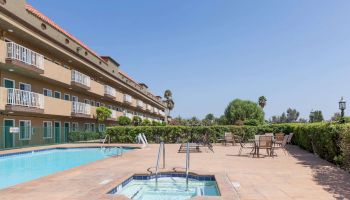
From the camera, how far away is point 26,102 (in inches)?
877

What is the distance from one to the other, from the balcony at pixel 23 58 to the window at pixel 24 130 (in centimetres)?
431

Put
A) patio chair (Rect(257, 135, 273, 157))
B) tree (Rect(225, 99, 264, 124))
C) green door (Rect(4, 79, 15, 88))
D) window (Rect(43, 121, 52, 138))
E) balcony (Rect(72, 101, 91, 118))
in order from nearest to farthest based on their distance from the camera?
patio chair (Rect(257, 135, 273, 157)) → green door (Rect(4, 79, 15, 88)) → window (Rect(43, 121, 52, 138)) → balcony (Rect(72, 101, 91, 118)) → tree (Rect(225, 99, 264, 124))

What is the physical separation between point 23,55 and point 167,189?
55.8 ft

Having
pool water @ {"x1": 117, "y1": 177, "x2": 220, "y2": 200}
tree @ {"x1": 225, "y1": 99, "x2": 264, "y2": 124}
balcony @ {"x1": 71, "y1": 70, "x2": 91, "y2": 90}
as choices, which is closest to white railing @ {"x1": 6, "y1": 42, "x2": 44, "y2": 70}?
balcony @ {"x1": 71, "y1": 70, "x2": 91, "y2": 90}

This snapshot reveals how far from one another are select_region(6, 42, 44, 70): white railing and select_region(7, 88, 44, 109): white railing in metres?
2.00

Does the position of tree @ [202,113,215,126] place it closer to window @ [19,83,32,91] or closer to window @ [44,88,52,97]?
window @ [44,88,52,97]

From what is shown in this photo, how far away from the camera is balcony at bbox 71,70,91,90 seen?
98.1 ft

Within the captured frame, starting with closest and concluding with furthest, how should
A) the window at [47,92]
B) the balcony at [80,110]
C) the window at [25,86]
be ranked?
the window at [25,86], the window at [47,92], the balcony at [80,110]

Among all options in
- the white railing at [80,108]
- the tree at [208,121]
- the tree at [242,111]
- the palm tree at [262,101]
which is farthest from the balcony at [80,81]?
the palm tree at [262,101]

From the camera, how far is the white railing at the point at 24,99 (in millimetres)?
20797

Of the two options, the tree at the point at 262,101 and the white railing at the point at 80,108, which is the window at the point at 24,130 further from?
the tree at the point at 262,101

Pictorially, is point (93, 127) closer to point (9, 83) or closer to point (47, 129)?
point (47, 129)

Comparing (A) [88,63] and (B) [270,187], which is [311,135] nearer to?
(B) [270,187]

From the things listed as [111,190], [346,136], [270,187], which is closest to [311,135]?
[346,136]
